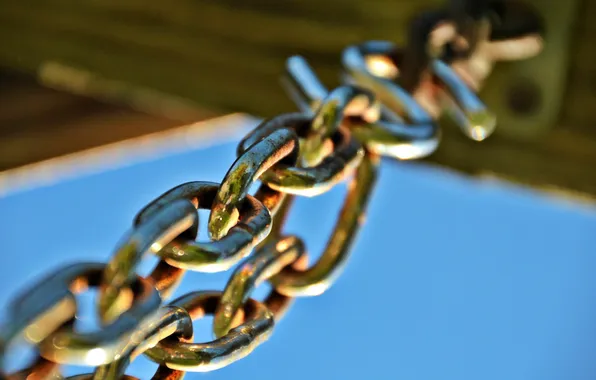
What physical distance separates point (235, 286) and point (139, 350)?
0.07 meters

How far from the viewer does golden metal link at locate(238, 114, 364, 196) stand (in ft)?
1.13

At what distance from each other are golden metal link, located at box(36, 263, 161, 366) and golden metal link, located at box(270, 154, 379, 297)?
12 cm

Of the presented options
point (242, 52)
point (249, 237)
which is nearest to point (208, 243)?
point (249, 237)

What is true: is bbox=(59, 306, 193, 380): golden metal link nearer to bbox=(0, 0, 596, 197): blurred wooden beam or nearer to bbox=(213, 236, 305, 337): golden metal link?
bbox=(213, 236, 305, 337): golden metal link

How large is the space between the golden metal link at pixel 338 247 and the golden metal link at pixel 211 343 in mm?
37

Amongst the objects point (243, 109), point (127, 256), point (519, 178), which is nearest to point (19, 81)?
point (243, 109)

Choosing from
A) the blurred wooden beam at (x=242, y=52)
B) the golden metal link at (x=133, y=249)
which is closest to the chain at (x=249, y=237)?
the golden metal link at (x=133, y=249)

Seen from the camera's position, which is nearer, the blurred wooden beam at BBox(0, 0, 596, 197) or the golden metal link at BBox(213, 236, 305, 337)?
the golden metal link at BBox(213, 236, 305, 337)

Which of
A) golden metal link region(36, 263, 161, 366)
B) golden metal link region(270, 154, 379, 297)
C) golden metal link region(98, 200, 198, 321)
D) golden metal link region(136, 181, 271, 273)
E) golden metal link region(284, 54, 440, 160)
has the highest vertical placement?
golden metal link region(284, 54, 440, 160)

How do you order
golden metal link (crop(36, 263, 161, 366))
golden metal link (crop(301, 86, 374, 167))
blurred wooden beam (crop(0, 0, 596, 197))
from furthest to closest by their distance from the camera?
blurred wooden beam (crop(0, 0, 596, 197)), golden metal link (crop(301, 86, 374, 167)), golden metal link (crop(36, 263, 161, 366))

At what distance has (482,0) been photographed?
608 mm

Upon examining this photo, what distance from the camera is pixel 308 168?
0.35m

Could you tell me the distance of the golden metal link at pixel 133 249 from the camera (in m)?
0.26

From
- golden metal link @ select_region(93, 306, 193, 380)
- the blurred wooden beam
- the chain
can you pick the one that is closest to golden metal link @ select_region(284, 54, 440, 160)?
the chain
